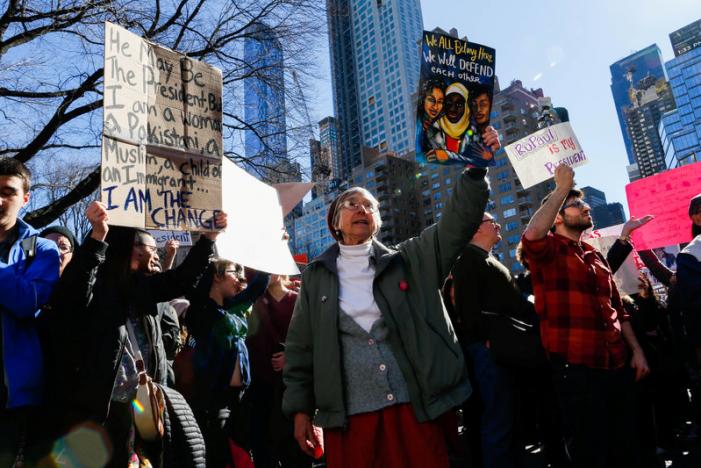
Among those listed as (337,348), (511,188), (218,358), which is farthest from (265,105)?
(511,188)

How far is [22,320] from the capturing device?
234 centimetres

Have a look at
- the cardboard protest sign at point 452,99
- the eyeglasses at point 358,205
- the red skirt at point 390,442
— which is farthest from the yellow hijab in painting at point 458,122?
the red skirt at point 390,442

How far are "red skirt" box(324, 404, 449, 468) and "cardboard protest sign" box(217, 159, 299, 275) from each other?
5.21 ft

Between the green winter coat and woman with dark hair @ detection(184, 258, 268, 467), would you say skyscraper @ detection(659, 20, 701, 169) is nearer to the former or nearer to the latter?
woman with dark hair @ detection(184, 258, 268, 467)

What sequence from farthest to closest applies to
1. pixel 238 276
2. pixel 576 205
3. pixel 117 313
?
pixel 238 276
pixel 576 205
pixel 117 313

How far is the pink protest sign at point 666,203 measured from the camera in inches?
257

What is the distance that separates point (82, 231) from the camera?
14.4 meters

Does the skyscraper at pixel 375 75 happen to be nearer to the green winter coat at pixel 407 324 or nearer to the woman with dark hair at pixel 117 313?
the woman with dark hair at pixel 117 313

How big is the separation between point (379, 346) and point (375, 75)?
492 feet

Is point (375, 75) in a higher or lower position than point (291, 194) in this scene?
higher

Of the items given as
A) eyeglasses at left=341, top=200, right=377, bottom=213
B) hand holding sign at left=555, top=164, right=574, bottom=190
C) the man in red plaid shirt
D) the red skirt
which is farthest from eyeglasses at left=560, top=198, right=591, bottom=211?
the red skirt

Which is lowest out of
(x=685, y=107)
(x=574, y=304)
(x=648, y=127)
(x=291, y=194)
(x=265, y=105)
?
(x=574, y=304)

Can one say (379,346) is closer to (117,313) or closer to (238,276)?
(117,313)

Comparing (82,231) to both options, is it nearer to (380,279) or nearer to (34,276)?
(34,276)
